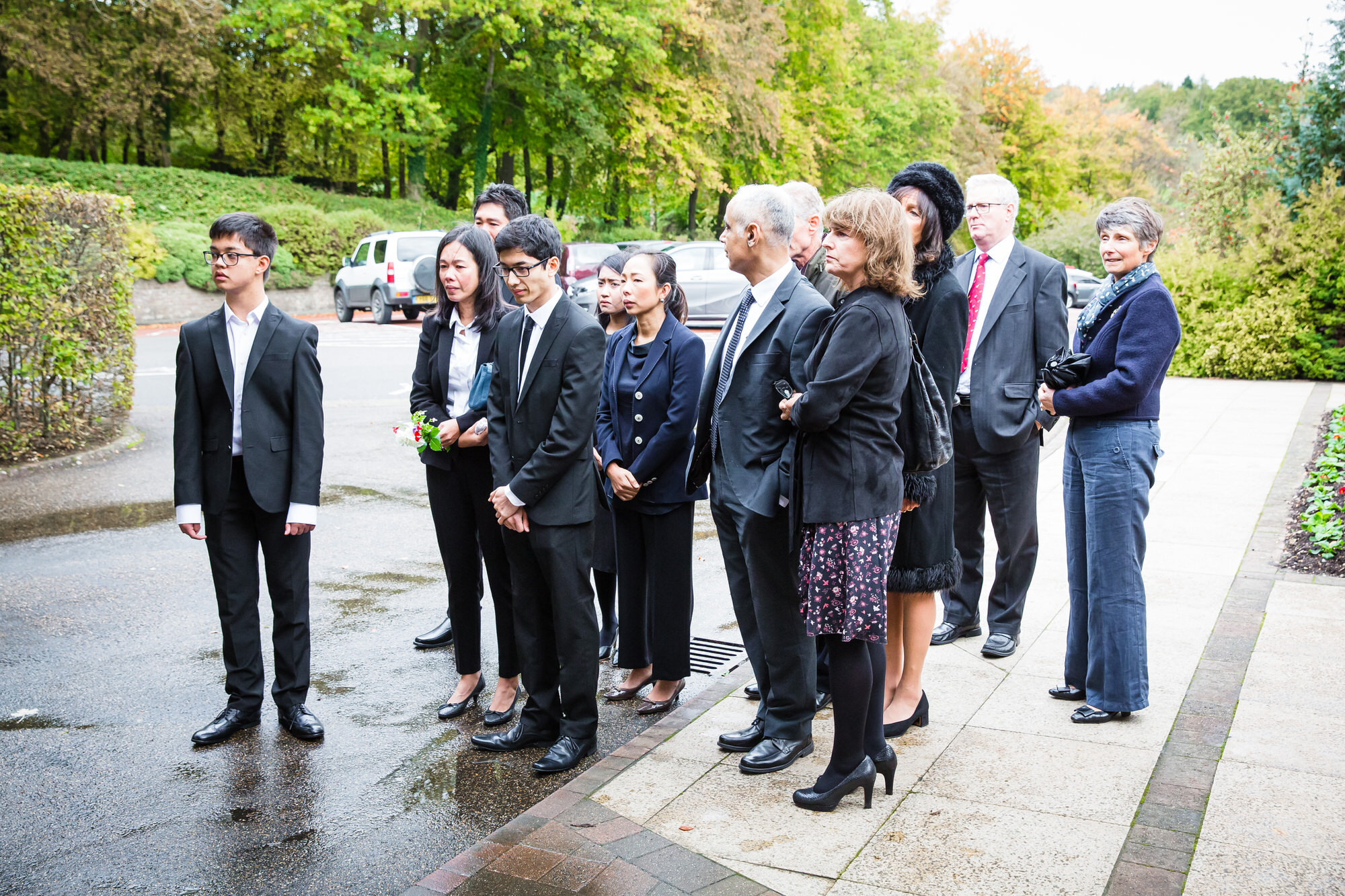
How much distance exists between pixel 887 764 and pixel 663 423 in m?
1.75

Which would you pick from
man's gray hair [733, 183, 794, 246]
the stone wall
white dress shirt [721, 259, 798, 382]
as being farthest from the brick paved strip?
the stone wall

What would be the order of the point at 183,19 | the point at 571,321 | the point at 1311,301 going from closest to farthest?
the point at 571,321, the point at 1311,301, the point at 183,19

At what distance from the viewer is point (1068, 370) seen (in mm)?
4504

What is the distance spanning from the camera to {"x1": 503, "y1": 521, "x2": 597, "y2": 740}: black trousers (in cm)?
421

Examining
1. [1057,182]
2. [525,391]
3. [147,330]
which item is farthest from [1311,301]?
[1057,182]

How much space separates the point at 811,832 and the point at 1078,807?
3.12 feet

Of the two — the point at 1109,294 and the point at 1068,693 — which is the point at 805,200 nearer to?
the point at 1109,294

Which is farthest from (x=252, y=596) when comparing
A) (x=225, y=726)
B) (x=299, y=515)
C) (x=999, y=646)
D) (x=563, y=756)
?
(x=999, y=646)

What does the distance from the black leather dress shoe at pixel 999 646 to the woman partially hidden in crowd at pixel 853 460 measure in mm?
1838

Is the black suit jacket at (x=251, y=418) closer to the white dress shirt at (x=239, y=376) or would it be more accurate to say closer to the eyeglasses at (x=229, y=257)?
the white dress shirt at (x=239, y=376)

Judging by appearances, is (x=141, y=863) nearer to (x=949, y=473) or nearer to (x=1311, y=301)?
(x=949, y=473)

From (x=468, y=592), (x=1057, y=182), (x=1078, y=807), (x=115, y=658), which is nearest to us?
(x=1078, y=807)

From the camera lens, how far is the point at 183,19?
27.7 metres

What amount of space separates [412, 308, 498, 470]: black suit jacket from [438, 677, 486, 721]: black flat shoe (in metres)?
1.01
